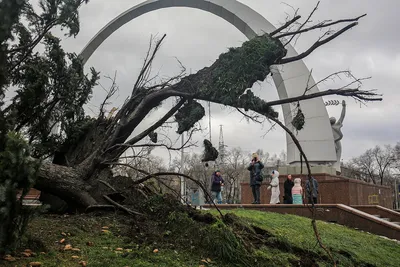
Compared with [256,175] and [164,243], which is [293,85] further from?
[164,243]

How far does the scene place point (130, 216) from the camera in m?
5.68

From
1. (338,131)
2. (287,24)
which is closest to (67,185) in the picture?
(287,24)

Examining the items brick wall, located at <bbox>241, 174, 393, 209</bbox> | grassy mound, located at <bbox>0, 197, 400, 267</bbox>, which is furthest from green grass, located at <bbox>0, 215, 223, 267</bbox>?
brick wall, located at <bbox>241, 174, 393, 209</bbox>

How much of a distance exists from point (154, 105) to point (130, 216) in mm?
1930

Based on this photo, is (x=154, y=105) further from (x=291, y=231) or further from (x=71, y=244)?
(x=291, y=231)

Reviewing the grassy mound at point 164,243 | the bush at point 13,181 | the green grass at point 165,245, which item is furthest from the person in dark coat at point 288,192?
the bush at point 13,181

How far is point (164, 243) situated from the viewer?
4.66 m

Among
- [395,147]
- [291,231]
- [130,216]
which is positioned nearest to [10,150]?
[130,216]

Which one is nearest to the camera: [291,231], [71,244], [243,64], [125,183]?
[71,244]

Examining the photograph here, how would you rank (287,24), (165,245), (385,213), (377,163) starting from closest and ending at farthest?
(165,245) → (287,24) → (385,213) → (377,163)

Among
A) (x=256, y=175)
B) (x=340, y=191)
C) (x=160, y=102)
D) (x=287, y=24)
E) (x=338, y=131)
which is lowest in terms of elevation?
(x=340, y=191)

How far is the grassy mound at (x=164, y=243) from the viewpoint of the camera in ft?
13.0

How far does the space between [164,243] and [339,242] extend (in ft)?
12.6

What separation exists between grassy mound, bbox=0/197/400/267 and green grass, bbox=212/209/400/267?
3cm
